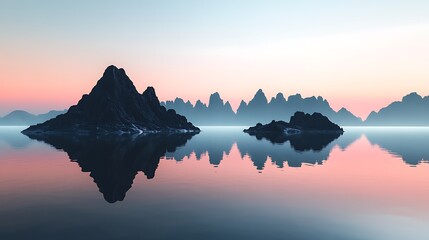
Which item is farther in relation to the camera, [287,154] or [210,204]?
[287,154]

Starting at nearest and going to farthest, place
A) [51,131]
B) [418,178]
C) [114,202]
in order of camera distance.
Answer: [114,202], [418,178], [51,131]

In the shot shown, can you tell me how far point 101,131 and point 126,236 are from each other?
167m

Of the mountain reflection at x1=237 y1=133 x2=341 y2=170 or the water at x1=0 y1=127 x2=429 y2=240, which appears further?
the mountain reflection at x1=237 y1=133 x2=341 y2=170

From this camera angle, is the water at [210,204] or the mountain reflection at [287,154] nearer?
the water at [210,204]

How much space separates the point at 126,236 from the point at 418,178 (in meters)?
38.3

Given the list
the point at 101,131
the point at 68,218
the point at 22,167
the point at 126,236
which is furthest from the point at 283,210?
the point at 101,131

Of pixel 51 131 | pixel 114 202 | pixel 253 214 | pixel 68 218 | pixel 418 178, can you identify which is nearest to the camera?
pixel 68 218

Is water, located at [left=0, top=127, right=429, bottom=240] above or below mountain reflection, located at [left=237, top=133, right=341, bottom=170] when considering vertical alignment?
below

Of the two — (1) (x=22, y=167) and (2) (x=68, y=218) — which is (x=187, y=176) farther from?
(1) (x=22, y=167)

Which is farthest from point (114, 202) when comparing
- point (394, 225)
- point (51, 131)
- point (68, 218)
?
point (51, 131)

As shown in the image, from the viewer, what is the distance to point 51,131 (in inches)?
7480

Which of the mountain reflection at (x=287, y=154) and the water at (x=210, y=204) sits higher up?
the mountain reflection at (x=287, y=154)

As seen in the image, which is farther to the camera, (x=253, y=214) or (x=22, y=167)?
(x=22, y=167)

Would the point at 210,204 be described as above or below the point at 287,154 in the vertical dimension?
below
